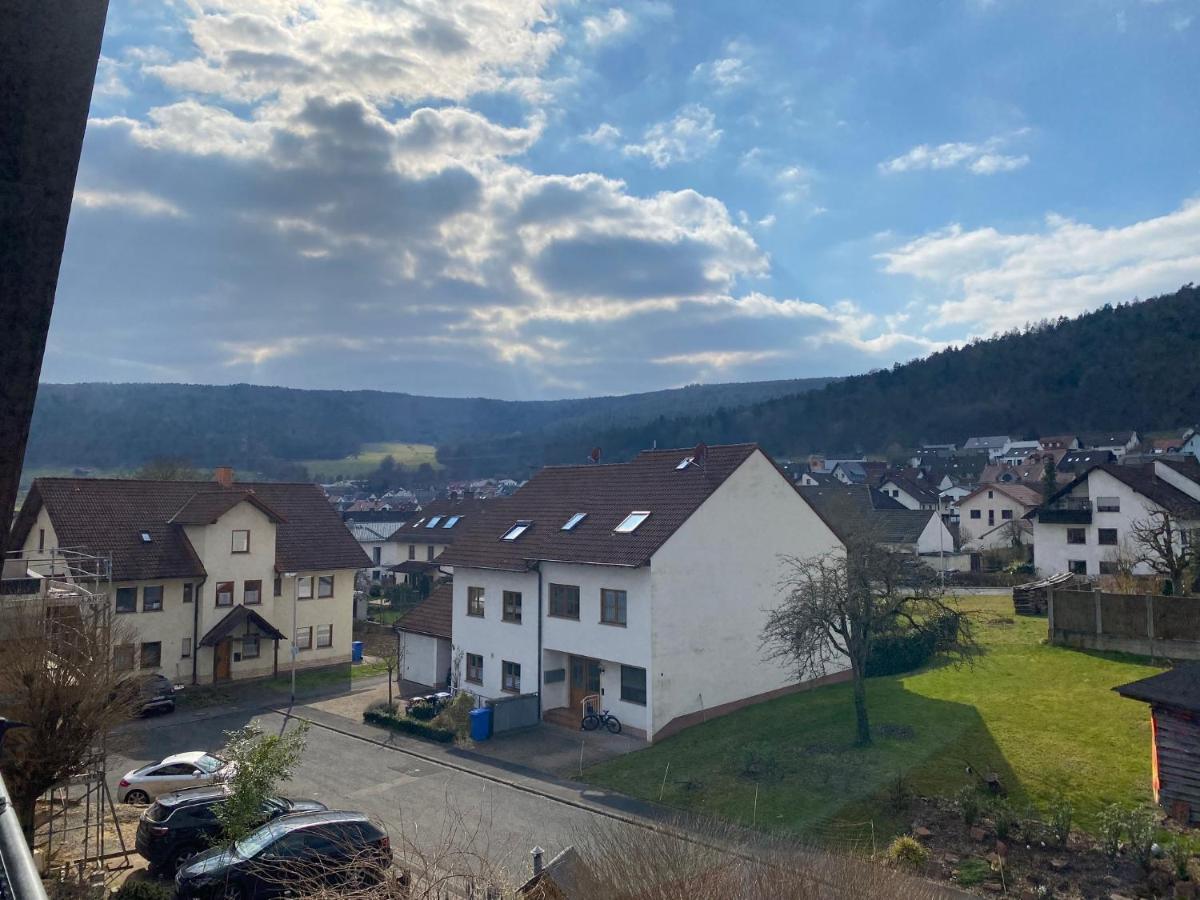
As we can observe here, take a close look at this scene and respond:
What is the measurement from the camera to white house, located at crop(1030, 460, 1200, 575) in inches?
1922

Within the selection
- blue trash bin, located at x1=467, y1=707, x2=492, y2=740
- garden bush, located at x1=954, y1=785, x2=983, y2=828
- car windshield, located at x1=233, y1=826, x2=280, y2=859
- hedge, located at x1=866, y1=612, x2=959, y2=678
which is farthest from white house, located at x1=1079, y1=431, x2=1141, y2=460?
car windshield, located at x1=233, y1=826, x2=280, y2=859

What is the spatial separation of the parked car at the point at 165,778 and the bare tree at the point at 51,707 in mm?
4136

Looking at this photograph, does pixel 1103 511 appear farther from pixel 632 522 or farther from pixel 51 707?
pixel 51 707

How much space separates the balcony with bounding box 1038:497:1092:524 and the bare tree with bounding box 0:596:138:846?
5151cm

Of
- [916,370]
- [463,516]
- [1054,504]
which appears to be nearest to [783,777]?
[1054,504]

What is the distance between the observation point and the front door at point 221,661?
36.7m

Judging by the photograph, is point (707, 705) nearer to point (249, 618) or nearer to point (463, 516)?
point (249, 618)

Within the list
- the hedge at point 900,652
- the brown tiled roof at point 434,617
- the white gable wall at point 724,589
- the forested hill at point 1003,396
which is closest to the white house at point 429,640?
the brown tiled roof at point 434,617

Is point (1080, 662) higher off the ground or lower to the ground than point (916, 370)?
lower

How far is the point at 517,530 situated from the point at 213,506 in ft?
48.9

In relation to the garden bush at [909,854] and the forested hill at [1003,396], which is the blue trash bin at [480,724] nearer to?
the garden bush at [909,854]

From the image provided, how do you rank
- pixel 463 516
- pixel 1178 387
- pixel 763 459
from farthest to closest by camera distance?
pixel 1178 387 < pixel 463 516 < pixel 763 459

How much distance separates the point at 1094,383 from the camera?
137m

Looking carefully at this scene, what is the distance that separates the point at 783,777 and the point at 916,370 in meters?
164
